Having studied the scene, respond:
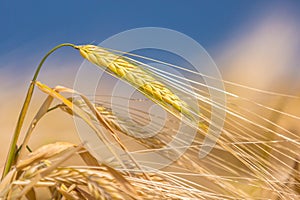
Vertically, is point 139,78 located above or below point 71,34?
below

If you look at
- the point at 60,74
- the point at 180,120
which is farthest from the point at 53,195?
the point at 60,74

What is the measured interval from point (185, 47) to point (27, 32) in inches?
12.9

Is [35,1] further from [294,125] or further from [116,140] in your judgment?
[294,125]

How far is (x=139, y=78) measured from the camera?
55 centimetres

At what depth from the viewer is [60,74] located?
82 centimetres

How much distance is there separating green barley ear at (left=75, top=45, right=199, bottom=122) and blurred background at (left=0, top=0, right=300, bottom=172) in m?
0.24

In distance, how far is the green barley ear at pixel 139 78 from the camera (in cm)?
54

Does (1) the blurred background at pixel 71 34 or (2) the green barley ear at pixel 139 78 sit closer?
(2) the green barley ear at pixel 139 78

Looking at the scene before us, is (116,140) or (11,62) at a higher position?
(11,62)

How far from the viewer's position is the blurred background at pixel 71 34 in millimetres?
806

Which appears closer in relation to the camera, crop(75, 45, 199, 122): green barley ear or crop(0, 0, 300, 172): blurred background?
crop(75, 45, 199, 122): green barley ear

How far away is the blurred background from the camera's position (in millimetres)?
806

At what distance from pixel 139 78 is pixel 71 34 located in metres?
0.34

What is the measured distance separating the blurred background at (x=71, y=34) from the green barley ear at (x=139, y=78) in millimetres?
243
